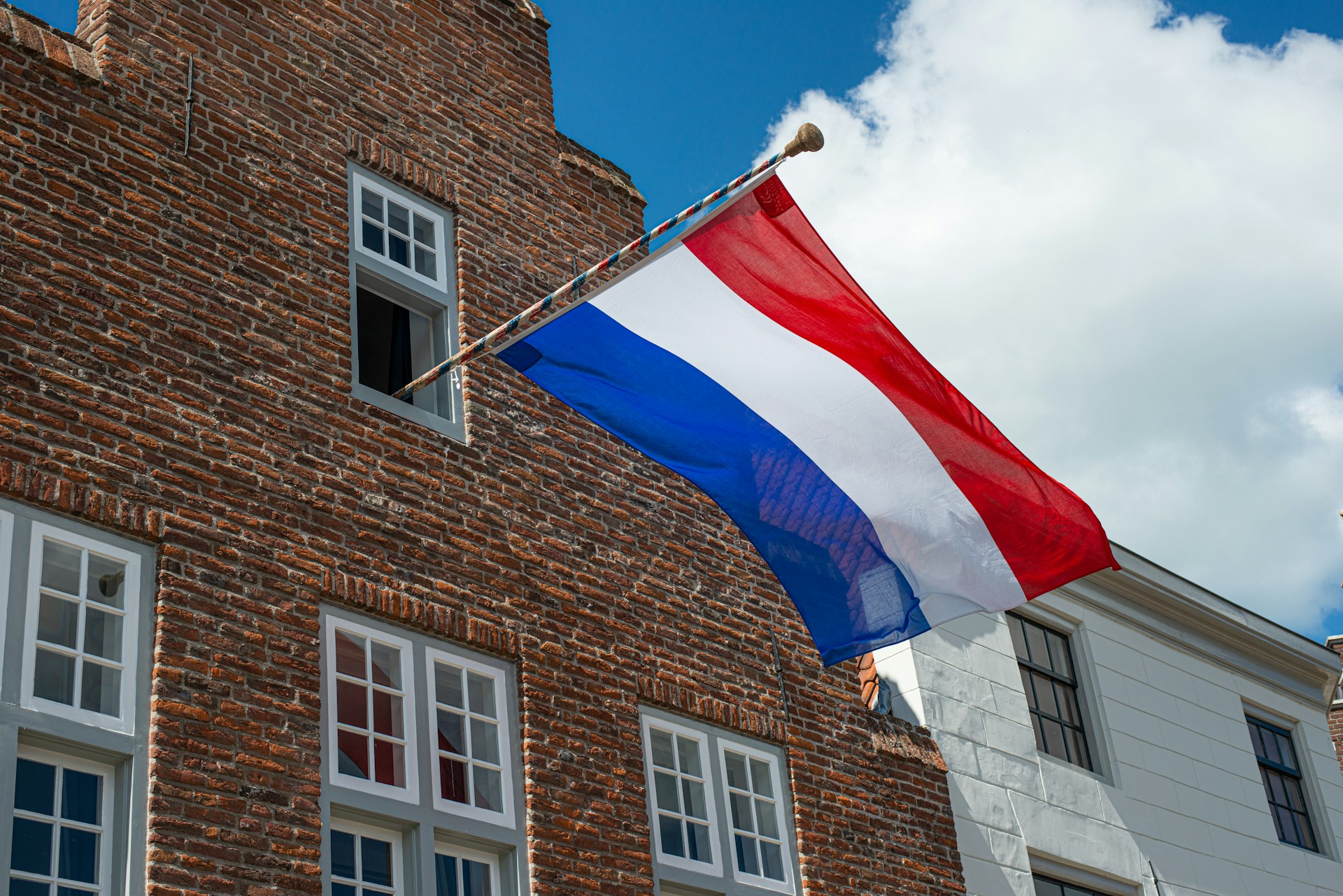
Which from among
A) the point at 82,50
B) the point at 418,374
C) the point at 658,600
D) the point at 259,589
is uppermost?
the point at 82,50

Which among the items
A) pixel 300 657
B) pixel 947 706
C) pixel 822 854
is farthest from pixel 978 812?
pixel 300 657

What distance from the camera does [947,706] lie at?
12.9m

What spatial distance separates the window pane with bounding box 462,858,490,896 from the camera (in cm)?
859

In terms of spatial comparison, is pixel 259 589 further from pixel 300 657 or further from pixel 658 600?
pixel 658 600

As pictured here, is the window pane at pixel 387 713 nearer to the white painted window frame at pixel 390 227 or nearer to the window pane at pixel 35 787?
the window pane at pixel 35 787

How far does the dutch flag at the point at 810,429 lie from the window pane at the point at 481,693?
176 centimetres

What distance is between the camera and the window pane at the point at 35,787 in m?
6.90

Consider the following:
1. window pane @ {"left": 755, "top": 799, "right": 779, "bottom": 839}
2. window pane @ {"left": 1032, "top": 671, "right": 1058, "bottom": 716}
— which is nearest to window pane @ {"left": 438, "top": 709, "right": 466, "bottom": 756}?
window pane @ {"left": 755, "top": 799, "right": 779, "bottom": 839}

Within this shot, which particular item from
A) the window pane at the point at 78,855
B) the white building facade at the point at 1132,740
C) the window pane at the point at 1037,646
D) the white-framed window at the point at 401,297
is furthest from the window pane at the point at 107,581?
the window pane at the point at 1037,646

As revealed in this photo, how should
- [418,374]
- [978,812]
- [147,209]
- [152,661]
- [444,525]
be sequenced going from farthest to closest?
1. [978,812]
2. [418,374]
3. [444,525]
4. [147,209]
5. [152,661]

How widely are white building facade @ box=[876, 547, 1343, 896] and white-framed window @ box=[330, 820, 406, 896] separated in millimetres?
5071

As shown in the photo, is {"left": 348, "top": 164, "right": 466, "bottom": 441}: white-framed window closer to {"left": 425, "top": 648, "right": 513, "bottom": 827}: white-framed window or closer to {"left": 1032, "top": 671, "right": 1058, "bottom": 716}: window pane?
{"left": 425, "top": 648, "right": 513, "bottom": 827}: white-framed window

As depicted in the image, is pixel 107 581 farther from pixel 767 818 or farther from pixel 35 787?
pixel 767 818

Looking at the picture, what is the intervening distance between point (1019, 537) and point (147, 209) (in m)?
5.52
